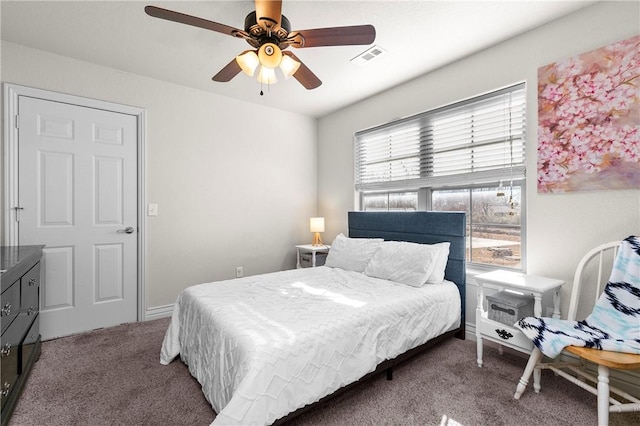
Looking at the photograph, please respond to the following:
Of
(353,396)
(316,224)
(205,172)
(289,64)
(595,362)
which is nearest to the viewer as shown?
(595,362)

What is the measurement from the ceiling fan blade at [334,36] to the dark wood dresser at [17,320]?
82.3 inches

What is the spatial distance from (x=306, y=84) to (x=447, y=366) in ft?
7.89

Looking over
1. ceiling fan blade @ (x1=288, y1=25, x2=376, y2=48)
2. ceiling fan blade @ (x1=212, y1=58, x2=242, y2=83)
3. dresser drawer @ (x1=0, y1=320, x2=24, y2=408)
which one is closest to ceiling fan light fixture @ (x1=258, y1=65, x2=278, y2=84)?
ceiling fan blade @ (x1=212, y1=58, x2=242, y2=83)

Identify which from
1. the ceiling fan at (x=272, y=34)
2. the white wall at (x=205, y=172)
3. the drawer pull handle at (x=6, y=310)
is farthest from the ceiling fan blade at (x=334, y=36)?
the drawer pull handle at (x=6, y=310)

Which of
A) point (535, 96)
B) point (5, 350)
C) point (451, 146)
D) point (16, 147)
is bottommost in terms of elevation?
point (5, 350)

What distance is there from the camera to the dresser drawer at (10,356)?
5.16 ft

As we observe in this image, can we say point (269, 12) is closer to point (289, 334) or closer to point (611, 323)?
point (289, 334)

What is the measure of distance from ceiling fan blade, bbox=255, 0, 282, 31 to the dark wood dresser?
194cm

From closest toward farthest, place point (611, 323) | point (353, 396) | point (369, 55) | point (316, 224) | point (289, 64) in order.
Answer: point (611, 323), point (353, 396), point (289, 64), point (369, 55), point (316, 224)

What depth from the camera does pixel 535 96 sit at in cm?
234

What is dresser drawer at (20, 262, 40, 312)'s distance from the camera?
193cm

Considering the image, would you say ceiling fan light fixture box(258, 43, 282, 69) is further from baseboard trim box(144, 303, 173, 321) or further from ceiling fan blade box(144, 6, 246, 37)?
baseboard trim box(144, 303, 173, 321)

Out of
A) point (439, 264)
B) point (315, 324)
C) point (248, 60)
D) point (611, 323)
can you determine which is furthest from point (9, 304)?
point (611, 323)

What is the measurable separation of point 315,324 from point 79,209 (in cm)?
267
